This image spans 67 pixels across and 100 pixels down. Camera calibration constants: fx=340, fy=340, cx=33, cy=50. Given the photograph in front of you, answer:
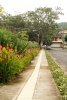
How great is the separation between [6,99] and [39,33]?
101996mm

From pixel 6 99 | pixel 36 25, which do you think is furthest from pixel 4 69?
pixel 36 25

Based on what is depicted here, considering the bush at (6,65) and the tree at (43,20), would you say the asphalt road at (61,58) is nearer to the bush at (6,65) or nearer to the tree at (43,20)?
the bush at (6,65)

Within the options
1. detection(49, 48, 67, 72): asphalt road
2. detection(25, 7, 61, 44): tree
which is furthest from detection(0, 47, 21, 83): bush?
detection(25, 7, 61, 44): tree

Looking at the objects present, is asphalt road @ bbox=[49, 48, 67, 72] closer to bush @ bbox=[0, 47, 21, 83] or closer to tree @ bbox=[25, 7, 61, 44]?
bush @ bbox=[0, 47, 21, 83]

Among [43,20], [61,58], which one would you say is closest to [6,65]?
[61,58]

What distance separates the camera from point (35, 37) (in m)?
114

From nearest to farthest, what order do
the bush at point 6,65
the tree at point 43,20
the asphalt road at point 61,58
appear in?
1. the bush at point 6,65
2. the asphalt road at point 61,58
3. the tree at point 43,20

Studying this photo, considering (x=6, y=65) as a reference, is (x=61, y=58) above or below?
below

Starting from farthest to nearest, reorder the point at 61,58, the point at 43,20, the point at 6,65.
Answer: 1. the point at 43,20
2. the point at 61,58
3. the point at 6,65

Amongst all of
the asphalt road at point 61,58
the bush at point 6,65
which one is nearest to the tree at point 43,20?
the asphalt road at point 61,58

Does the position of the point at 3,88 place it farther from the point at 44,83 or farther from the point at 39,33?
the point at 39,33

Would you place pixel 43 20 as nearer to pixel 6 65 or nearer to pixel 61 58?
pixel 61 58

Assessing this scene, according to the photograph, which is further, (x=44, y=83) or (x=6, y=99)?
(x=44, y=83)

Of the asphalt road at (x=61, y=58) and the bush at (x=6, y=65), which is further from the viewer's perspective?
the asphalt road at (x=61, y=58)
